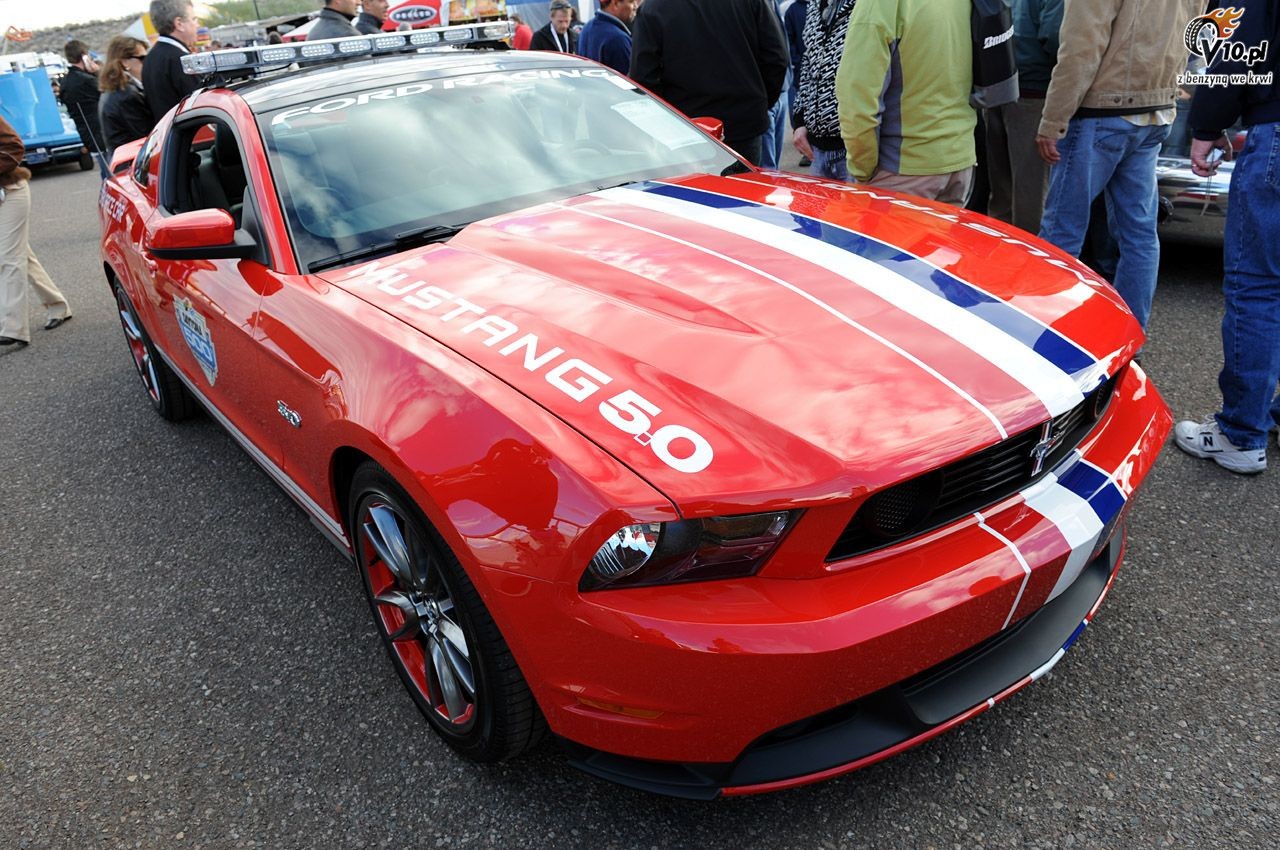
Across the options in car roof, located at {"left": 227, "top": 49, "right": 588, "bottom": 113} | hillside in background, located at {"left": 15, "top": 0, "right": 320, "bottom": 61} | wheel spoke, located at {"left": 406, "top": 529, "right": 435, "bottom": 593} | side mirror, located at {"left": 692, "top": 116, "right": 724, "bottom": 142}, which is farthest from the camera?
hillside in background, located at {"left": 15, "top": 0, "right": 320, "bottom": 61}

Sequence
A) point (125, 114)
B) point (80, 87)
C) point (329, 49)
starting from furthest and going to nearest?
point (80, 87) < point (125, 114) < point (329, 49)

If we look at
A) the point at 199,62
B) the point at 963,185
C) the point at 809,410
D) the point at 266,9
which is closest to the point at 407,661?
the point at 809,410

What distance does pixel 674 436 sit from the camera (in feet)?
4.97

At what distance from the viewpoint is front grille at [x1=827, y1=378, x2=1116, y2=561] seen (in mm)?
1562

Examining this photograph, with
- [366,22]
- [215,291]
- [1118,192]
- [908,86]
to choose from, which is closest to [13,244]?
[366,22]

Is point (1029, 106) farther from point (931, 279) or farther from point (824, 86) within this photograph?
point (931, 279)

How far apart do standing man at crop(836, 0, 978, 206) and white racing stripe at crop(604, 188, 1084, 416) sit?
→ 124 cm

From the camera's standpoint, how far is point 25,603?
2.86 m

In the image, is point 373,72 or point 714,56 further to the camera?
point 714,56

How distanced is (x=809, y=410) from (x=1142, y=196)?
2.64m

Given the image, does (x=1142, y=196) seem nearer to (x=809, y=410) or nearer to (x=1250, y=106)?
(x=1250, y=106)

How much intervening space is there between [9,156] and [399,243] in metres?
4.47

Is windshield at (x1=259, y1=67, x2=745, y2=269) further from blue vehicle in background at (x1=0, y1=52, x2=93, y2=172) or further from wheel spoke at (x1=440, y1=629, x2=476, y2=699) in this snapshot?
blue vehicle in background at (x1=0, y1=52, x2=93, y2=172)

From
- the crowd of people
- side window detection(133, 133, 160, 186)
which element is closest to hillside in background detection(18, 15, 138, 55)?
side window detection(133, 133, 160, 186)
